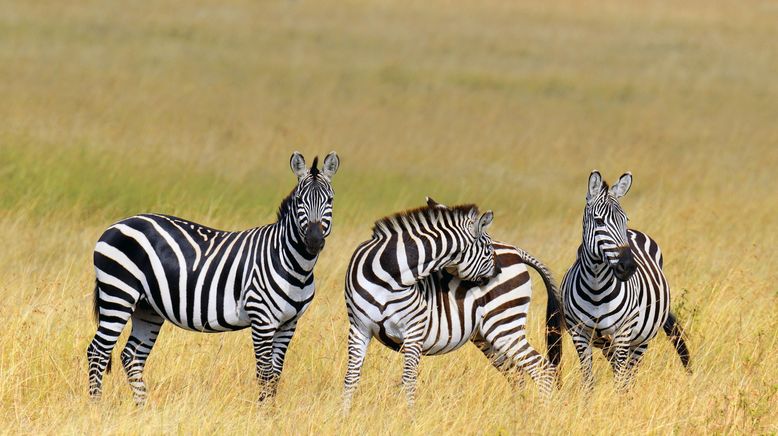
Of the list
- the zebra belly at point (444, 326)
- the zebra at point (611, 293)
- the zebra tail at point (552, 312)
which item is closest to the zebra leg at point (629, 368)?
the zebra at point (611, 293)

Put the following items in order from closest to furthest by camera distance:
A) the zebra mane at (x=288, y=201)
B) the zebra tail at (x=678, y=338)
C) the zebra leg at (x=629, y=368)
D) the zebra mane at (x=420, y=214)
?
1. the zebra mane at (x=288, y=201)
2. the zebra mane at (x=420, y=214)
3. the zebra leg at (x=629, y=368)
4. the zebra tail at (x=678, y=338)

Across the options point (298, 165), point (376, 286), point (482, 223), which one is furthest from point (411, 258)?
point (298, 165)

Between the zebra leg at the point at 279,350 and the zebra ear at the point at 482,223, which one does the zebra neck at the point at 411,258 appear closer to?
the zebra ear at the point at 482,223

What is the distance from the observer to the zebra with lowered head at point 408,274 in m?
6.86

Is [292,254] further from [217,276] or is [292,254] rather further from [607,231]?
[607,231]

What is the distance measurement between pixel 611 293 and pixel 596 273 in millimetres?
199

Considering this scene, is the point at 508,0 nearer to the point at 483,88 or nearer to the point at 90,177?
the point at 483,88

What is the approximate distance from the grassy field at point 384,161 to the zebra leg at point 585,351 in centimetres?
19

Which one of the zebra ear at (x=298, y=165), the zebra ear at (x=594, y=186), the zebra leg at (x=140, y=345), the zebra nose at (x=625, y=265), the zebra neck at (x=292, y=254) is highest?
the zebra ear at (x=594, y=186)

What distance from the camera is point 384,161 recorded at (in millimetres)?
20594

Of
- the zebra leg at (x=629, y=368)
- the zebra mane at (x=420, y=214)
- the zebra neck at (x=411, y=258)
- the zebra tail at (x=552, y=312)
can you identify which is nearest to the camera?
the zebra neck at (x=411, y=258)

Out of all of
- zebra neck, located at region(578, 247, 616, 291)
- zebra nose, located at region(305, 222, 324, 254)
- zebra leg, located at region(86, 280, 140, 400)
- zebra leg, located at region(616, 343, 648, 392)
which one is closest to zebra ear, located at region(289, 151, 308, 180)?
zebra nose, located at region(305, 222, 324, 254)

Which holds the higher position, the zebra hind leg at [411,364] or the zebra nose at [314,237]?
the zebra nose at [314,237]

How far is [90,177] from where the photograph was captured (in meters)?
16.0
